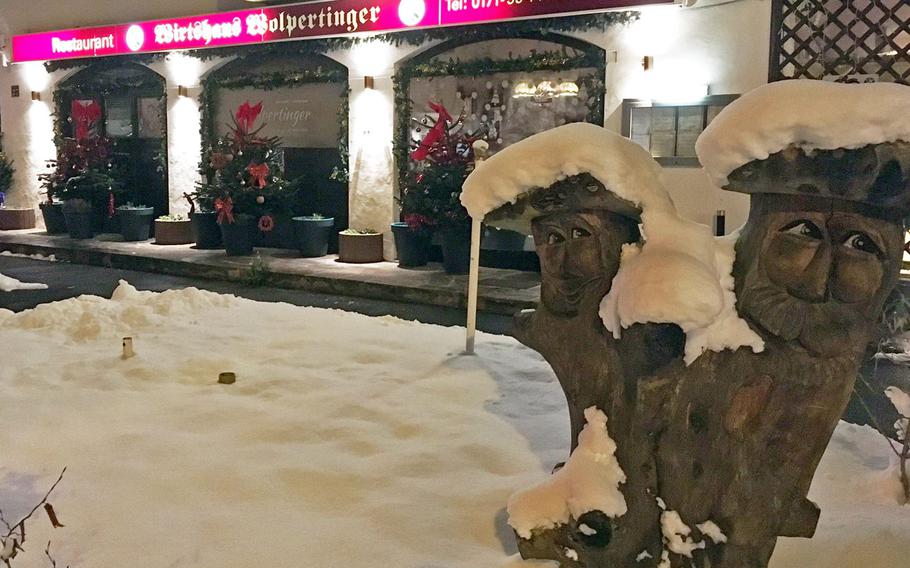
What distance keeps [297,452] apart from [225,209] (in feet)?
23.6

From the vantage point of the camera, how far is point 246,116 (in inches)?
405

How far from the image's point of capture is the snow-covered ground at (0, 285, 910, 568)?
2.76 meters

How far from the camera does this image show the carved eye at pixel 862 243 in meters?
2.11

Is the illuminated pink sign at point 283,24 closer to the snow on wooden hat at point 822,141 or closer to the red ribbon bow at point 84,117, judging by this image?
the red ribbon bow at point 84,117

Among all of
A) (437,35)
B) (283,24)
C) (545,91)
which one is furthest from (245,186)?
(545,91)

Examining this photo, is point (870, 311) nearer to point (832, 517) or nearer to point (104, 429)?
point (832, 517)

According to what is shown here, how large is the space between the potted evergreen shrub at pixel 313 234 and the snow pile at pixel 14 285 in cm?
303

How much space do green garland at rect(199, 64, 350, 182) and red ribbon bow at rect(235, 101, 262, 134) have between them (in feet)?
1.80

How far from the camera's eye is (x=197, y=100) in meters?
11.6

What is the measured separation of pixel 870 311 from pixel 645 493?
2.65 feet

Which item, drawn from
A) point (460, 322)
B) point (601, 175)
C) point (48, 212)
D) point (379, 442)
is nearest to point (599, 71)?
point (460, 322)

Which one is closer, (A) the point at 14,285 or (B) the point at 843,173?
(B) the point at 843,173

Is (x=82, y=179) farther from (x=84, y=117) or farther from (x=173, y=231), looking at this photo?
(x=173, y=231)

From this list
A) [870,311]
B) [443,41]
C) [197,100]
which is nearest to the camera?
[870,311]
